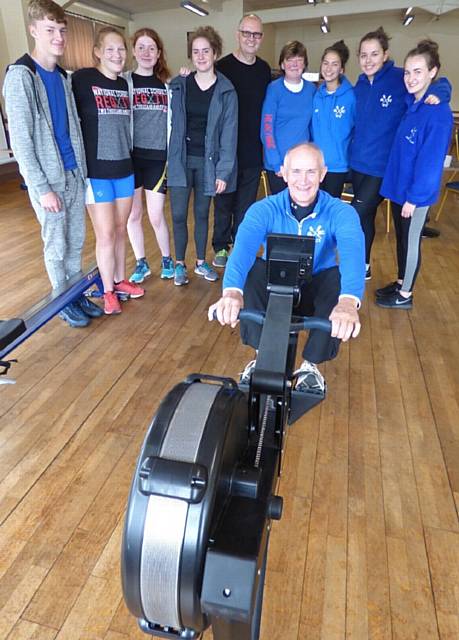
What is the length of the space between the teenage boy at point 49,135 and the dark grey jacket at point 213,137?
2.33 ft

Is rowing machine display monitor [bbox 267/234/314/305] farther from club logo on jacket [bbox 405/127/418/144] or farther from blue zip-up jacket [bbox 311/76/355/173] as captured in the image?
blue zip-up jacket [bbox 311/76/355/173]

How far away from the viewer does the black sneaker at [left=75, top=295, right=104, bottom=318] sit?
2.88 metres

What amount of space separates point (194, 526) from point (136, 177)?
104 inches

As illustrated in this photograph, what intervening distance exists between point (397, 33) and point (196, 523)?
1644 centimetres

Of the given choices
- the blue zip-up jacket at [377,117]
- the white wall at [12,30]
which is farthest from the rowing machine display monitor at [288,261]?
the white wall at [12,30]

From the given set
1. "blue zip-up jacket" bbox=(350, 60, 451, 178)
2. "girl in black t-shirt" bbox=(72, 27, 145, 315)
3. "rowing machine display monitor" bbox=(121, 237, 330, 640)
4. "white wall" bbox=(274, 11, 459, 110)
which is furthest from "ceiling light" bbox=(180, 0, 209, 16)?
"rowing machine display monitor" bbox=(121, 237, 330, 640)

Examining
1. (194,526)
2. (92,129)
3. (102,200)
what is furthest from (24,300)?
(194,526)

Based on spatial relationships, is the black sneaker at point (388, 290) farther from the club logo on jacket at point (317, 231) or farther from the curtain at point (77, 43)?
the curtain at point (77, 43)

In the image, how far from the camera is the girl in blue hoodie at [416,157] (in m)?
2.54

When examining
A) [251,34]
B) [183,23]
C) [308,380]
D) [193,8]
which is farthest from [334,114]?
[183,23]

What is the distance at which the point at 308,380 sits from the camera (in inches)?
74.9

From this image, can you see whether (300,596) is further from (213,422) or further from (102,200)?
(102,200)

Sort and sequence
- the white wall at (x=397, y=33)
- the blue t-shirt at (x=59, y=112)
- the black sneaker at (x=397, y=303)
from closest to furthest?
the blue t-shirt at (x=59, y=112) < the black sneaker at (x=397, y=303) < the white wall at (x=397, y=33)

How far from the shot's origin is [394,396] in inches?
86.7
